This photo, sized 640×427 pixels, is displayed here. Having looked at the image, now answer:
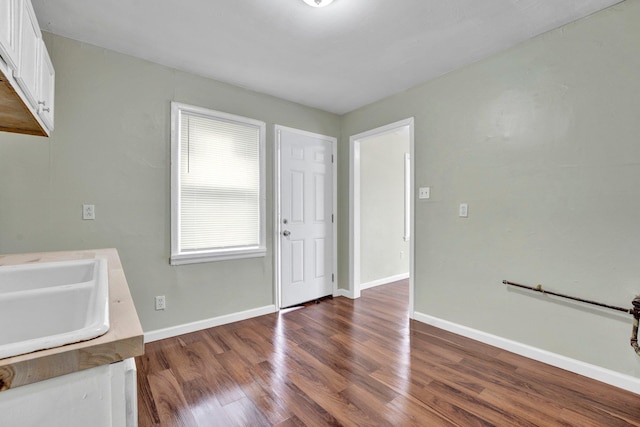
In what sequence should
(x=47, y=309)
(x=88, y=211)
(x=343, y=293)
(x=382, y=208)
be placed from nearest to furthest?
(x=47, y=309)
(x=88, y=211)
(x=343, y=293)
(x=382, y=208)

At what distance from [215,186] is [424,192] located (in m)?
2.05

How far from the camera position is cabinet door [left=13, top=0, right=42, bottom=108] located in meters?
1.31

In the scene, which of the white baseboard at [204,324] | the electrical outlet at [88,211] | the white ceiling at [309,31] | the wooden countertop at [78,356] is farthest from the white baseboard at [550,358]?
the electrical outlet at [88,211]

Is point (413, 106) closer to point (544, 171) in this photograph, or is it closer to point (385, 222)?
point (544, 171)

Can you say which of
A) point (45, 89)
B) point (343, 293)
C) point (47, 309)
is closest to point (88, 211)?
point (45, 89)

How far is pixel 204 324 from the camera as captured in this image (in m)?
2.84

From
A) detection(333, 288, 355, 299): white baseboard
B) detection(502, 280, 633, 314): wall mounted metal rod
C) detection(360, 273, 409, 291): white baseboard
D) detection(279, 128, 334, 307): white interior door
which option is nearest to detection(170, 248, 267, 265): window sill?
detection(279, 128, 334, 307): white interior door

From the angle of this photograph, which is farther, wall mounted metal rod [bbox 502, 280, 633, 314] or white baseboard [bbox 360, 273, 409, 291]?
white baseboard [bbox 360, 273, 409, 291]

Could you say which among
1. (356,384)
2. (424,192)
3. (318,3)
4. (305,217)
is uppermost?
(318,3)

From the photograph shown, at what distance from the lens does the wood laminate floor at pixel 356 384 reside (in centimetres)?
165

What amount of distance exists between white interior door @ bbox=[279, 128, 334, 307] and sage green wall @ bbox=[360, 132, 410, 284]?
595 millimetres

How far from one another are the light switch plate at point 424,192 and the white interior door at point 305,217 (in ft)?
4.05

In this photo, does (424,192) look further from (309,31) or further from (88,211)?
(88,211)

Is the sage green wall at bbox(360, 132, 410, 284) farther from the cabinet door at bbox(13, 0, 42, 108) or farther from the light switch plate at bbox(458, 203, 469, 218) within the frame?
the cabinet door at bbox(13, 0, 42, 108)
